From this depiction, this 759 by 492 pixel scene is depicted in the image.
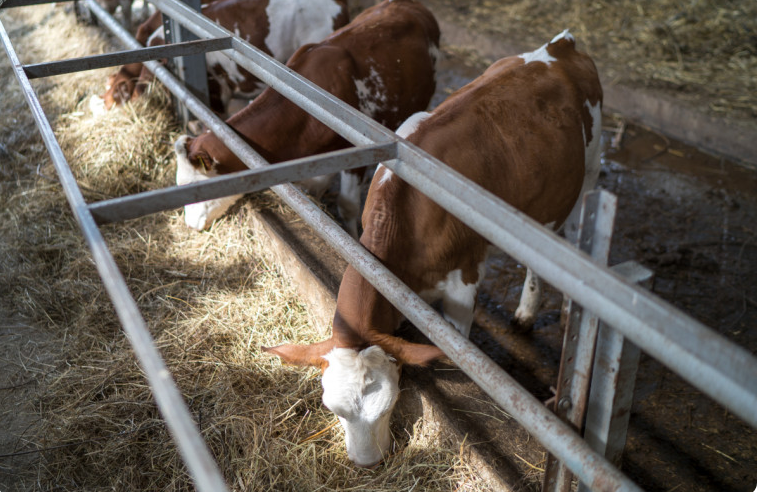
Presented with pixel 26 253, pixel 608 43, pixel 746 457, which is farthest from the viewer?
pixel 608 43

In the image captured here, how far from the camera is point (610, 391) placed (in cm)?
145

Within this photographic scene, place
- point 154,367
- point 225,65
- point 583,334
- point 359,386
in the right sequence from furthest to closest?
point 225,65, point 359,386, point 583,334, point 154,367

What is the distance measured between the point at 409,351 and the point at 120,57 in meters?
1.75

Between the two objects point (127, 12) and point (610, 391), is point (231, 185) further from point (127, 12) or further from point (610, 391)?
point (127, 12)

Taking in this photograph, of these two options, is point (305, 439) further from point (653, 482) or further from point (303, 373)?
point (653, 482)

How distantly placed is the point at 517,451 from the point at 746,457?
1.31 m

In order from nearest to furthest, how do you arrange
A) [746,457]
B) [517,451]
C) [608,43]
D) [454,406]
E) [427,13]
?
1. [517,451]
2. [454,406]
3. [746,457]
4. [427,13]
5. [608,43]

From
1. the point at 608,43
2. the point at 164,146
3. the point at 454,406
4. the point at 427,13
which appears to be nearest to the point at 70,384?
the point at 454,406

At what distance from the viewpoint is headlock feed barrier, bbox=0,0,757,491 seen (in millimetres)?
907

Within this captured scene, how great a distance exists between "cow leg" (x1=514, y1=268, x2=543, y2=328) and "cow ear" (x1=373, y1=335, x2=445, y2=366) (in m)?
1.33

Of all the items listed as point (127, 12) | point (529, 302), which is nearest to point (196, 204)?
point (529, 302)

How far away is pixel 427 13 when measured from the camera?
15.8ft

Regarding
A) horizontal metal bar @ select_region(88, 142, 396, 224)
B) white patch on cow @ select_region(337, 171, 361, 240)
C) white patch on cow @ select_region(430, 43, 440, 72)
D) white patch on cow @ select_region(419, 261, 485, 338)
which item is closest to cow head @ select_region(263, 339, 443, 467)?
white patch on cow @ select_region(419, 261, 485, 338)

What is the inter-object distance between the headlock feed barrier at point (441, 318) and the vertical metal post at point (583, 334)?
167mm
